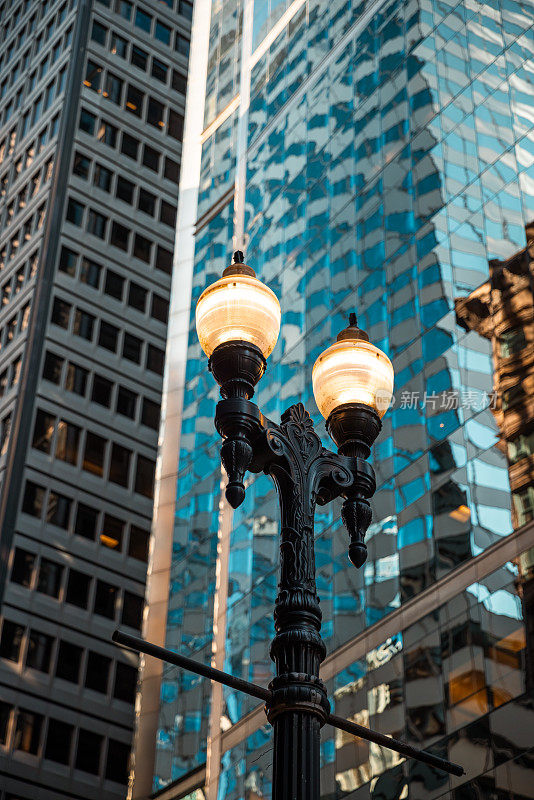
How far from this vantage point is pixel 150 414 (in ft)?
225

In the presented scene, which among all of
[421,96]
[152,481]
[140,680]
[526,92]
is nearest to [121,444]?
[152,481]

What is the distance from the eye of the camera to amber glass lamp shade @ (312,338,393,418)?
1017cm

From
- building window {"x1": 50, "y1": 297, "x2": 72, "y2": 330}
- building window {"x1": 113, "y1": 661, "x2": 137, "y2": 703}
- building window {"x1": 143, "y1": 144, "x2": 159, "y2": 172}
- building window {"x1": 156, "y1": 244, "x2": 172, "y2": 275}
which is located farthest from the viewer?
building window {"x1": 143, "y1": 144, "x2": 159, "y2": 172}

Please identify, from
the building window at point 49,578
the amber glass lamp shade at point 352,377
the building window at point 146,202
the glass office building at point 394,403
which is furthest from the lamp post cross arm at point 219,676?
the building window at point 146,202

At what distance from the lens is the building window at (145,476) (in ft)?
216

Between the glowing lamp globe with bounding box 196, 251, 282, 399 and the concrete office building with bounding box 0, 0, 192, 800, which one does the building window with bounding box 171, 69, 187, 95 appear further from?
the glowing lamp globe with bounding box 196, 251, 282, 399

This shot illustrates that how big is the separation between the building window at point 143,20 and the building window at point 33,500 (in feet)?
112

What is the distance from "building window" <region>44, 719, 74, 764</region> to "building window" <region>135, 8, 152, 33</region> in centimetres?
4562

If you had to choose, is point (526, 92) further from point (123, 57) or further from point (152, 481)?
point (123, 57)

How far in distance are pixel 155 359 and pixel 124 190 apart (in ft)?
36.6

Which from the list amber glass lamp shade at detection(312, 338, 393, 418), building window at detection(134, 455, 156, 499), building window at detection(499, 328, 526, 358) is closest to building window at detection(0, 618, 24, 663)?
building window at detection(134, 455, 156, 499)

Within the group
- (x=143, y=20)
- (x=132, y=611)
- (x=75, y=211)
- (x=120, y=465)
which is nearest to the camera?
(x=132, y=611)

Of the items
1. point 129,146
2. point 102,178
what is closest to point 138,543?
point 102,178

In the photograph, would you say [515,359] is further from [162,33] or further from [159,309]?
[162,33]
